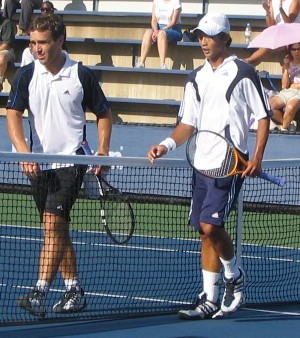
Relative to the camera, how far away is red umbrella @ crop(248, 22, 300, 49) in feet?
44.1

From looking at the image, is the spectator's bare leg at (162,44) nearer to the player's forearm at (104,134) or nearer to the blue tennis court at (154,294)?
the blue tennis court at (154,294)

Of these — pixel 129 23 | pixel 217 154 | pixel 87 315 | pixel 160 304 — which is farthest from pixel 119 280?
pixel 129 23

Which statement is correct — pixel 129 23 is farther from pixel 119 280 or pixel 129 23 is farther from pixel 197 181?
pixel 197 181

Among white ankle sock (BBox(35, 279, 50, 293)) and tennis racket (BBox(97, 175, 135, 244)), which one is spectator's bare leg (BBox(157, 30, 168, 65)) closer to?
tennis racket (BBox(97, 175, 135, 244))

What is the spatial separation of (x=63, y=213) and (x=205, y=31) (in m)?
1.41

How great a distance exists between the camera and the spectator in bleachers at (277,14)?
46.8ft

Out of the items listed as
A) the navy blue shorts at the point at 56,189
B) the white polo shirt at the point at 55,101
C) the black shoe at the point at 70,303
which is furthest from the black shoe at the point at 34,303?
the white polo shirt at the point at 55,101

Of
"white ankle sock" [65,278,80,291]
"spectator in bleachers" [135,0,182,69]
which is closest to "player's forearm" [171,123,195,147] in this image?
"white ankle sock" [65,278,80,291]

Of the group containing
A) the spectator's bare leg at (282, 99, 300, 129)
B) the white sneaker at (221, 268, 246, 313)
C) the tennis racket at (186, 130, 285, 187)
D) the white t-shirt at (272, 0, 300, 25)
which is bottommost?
the white sneaker at (221, 268, 246, 313)

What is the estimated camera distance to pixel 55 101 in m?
6.26

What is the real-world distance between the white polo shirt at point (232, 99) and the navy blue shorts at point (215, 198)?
232 millimetres

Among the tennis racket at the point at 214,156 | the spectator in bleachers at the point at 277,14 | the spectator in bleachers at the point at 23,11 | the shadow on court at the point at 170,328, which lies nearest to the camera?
the shadow on court at the point at 170,328

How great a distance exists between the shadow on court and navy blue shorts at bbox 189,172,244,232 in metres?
0.63

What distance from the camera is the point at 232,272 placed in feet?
21.0
